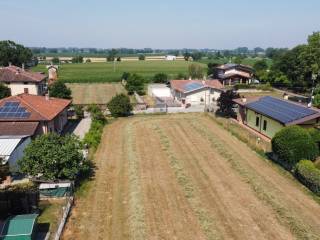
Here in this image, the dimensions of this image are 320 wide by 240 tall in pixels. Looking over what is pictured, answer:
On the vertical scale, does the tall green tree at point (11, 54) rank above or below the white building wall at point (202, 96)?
above

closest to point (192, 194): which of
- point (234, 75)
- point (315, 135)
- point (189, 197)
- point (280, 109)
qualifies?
point (189, 197)

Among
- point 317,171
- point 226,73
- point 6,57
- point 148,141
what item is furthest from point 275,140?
point 6,57

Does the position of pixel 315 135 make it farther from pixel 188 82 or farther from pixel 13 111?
pixel 188 82

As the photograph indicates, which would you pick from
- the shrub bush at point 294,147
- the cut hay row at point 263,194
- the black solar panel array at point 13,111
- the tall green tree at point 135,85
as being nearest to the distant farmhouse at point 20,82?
the black solar panel array at point 13,111

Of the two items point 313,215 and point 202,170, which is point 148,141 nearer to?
point 202,170

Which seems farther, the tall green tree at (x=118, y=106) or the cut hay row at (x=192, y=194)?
the tall green tree at (x=118, y=106)

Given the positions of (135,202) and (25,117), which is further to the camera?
(25,117)

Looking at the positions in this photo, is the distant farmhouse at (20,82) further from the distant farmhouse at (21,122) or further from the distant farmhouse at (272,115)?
the distant farmhouse at (272,115)

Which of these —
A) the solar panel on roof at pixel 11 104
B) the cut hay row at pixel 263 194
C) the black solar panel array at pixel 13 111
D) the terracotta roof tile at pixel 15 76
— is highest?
the terracotta roof tile at pixel 15 76
